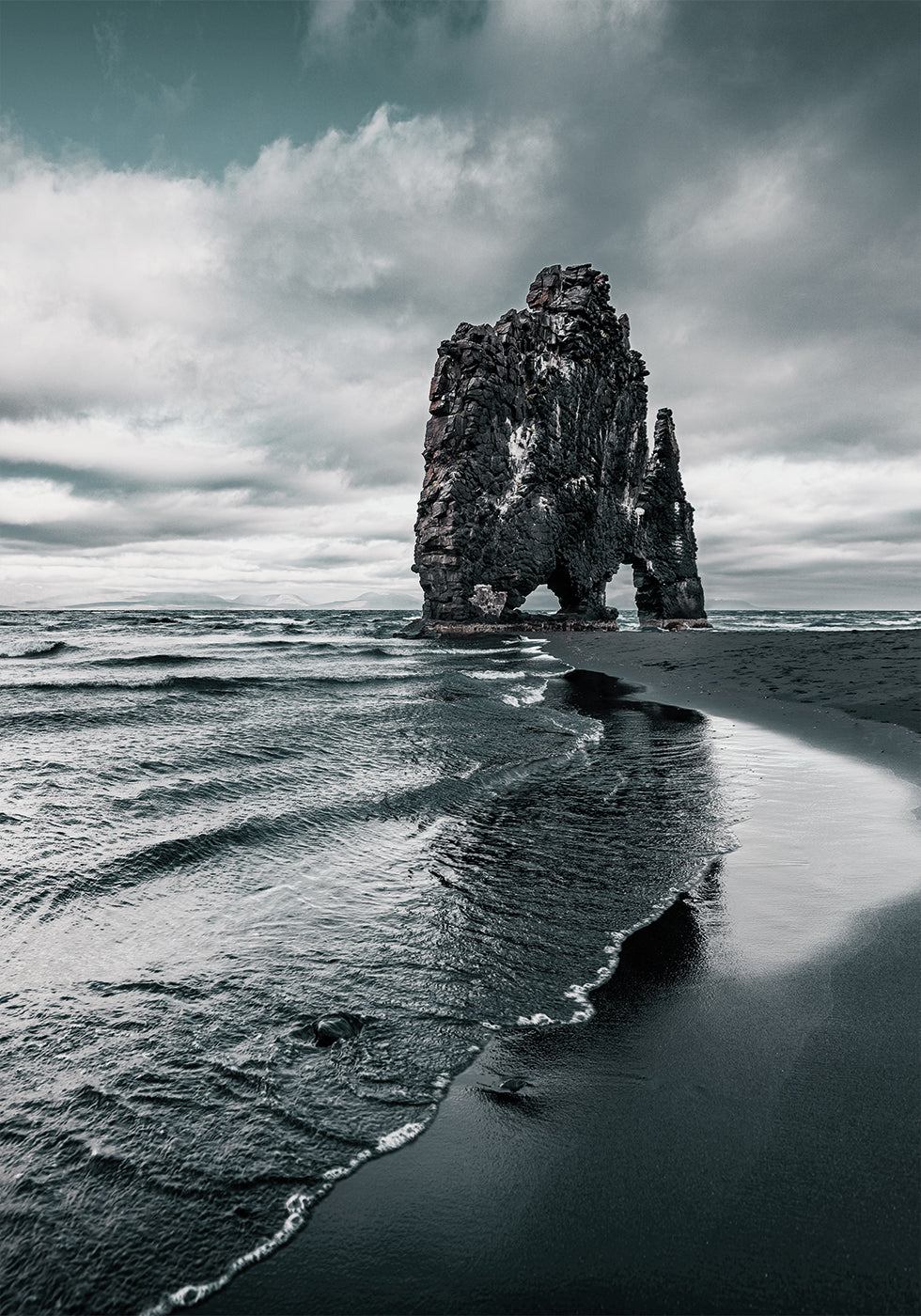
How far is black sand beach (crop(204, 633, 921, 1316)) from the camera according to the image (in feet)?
5.33

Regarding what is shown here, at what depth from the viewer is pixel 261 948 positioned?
144 inches

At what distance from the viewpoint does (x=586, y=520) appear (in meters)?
52.9

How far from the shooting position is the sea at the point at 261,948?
1.96 meters

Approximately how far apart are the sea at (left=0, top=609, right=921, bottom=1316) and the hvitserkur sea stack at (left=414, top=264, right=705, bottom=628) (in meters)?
39.5

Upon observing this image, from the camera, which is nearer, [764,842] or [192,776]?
[764,842]

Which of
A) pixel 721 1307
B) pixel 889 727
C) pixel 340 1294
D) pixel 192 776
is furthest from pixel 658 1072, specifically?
pixel 889 727

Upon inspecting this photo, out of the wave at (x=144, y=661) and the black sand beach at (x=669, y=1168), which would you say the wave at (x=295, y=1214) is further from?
the wave at (x=144, y=661)

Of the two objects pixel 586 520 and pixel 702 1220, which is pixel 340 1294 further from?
pixel 586 520

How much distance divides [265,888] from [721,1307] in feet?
11.8

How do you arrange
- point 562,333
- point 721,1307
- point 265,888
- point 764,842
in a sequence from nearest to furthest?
point 721,1307
point 265,888
point 764,842
point 562,333

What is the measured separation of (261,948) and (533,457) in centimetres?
4900

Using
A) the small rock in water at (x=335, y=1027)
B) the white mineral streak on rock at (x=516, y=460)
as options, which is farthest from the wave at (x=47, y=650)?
the white mineral streak on rock at (x=516, y=460)

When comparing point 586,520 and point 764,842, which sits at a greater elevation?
point 586,520

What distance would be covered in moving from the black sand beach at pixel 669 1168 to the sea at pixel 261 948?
0.59ft
